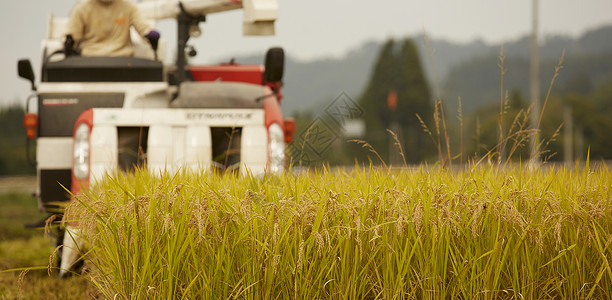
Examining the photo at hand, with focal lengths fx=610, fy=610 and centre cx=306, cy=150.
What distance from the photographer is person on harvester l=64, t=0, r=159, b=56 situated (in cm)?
657

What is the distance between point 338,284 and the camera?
2.99 metres

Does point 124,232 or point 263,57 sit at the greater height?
point 263,57

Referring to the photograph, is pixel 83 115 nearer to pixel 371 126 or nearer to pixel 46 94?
pixel 46 94

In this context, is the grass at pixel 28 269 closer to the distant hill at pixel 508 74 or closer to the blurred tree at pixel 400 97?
the blurred tree at pixel 400 97

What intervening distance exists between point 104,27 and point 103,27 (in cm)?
1

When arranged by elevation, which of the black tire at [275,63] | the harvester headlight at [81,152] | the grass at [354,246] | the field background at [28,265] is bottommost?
the field background at [28,265]

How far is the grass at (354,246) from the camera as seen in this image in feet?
9.56

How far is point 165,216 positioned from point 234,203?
1.20ft

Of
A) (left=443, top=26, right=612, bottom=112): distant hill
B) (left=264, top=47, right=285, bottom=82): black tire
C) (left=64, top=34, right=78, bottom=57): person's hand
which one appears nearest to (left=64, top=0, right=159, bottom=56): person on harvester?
(left=64, top=34, right=78, bottom=57): person's hand

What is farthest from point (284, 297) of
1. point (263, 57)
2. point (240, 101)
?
point (263, 57)

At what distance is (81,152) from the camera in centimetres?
559

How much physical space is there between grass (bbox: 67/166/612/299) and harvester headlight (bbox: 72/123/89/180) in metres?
2.47

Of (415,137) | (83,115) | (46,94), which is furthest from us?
(415,137)

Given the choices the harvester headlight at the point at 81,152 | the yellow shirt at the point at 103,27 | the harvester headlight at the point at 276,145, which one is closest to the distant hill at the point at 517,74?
the yellow shirt at the point at 103,27
